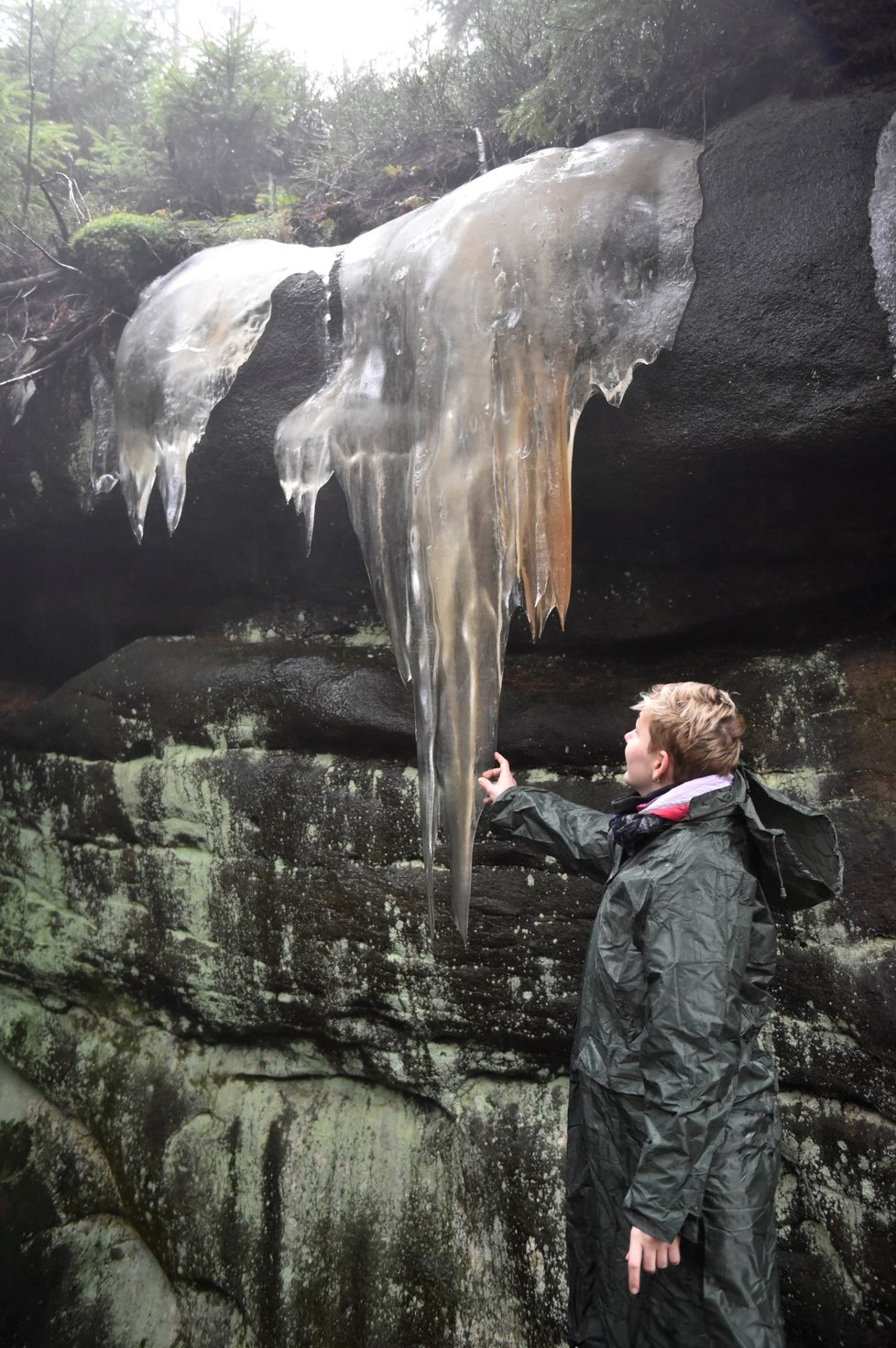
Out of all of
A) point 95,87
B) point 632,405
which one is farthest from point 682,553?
point 95,87

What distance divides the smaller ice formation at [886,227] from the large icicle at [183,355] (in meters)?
2.23

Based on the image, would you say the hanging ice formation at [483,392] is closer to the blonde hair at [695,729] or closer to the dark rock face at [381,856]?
the dark rock face at [381,856]

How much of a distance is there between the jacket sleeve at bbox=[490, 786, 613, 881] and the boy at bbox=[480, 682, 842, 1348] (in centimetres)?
15

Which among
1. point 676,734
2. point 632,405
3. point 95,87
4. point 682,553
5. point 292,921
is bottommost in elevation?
point 292,921

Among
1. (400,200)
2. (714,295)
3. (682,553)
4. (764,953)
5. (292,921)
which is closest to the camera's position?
(764,953)

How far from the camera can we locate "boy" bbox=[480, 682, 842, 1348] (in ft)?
6.36

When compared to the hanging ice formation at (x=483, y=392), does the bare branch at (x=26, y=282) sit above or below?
above

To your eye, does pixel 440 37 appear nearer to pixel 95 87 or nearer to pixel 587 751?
Answer: pixel 95 87

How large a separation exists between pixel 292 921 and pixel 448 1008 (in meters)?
0.87

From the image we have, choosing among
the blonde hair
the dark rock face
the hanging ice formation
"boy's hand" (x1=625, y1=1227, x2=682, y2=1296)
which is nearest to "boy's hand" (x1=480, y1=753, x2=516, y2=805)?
the hanging ice formation

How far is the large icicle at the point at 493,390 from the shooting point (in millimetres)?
3260

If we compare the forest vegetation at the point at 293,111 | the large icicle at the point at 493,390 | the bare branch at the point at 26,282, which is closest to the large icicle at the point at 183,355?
the forest vegetation at the point at 293,111

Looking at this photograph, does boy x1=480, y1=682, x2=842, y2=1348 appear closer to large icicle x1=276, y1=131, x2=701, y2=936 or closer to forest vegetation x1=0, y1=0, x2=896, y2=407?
large icicle x1=276, y1=131, x2=701, y2=936

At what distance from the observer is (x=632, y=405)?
3363 millimetres
